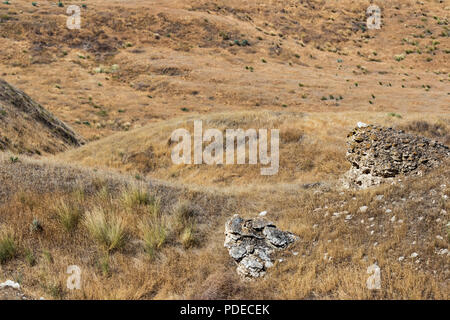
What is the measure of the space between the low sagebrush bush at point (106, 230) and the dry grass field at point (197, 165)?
0.03 meters

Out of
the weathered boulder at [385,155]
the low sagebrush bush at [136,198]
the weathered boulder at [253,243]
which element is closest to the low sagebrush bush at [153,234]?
the low sagebrush bush at [136,198]

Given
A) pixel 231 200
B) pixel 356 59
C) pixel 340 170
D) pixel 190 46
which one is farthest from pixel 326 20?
pixel 231 200

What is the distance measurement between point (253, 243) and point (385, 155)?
17.1ft

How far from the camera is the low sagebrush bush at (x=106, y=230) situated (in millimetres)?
7133

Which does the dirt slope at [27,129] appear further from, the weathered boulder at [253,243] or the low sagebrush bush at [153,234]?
the weathered boulder at [253,243]

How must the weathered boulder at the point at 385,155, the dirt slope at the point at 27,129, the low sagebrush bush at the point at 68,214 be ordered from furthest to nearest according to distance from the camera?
the dirt slope at the point at 27,129, the weathered boulder at the point at 385,155, the low sagebrush bush at the point at 68,214

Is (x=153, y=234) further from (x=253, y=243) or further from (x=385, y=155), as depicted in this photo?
(x=385, y=155)

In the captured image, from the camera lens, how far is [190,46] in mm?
46688

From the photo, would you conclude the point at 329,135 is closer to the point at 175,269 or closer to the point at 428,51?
the point at 175,269

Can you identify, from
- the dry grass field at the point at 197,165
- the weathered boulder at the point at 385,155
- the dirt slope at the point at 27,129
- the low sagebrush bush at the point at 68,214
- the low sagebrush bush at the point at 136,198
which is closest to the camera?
the dry grass field at the point at 197,165

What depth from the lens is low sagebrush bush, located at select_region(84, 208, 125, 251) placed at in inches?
281

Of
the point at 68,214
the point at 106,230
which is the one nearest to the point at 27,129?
the point at 68,214

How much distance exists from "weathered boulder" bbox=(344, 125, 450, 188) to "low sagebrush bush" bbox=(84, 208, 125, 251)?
677cm

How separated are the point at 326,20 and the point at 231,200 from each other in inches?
2467
